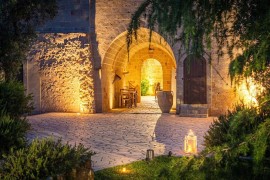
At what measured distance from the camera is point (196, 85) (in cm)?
1109

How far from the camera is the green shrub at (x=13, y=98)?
17.1ft

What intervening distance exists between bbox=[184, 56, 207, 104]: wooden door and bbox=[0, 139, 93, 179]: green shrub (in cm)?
799

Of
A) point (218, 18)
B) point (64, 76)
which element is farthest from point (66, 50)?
point (218, 18)

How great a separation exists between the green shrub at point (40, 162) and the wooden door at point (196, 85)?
7.99m

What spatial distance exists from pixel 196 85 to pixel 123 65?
4775 mm

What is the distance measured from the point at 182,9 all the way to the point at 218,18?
32 cm

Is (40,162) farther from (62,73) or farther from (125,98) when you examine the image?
(125,98)

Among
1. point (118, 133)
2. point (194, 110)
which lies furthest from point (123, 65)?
point (118, 133)

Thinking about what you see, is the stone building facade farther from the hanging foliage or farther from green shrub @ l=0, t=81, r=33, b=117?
the hanging foliage

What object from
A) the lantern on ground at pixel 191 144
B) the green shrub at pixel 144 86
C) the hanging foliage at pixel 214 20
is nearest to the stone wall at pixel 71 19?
the lantern on ground at pixel 191 144

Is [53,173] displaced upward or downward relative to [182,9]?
downward

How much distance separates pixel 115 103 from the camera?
1382 cm

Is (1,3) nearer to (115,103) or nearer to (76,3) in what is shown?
(76,3)

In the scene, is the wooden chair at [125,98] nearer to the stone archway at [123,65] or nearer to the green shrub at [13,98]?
the stone archway at [123,65]
